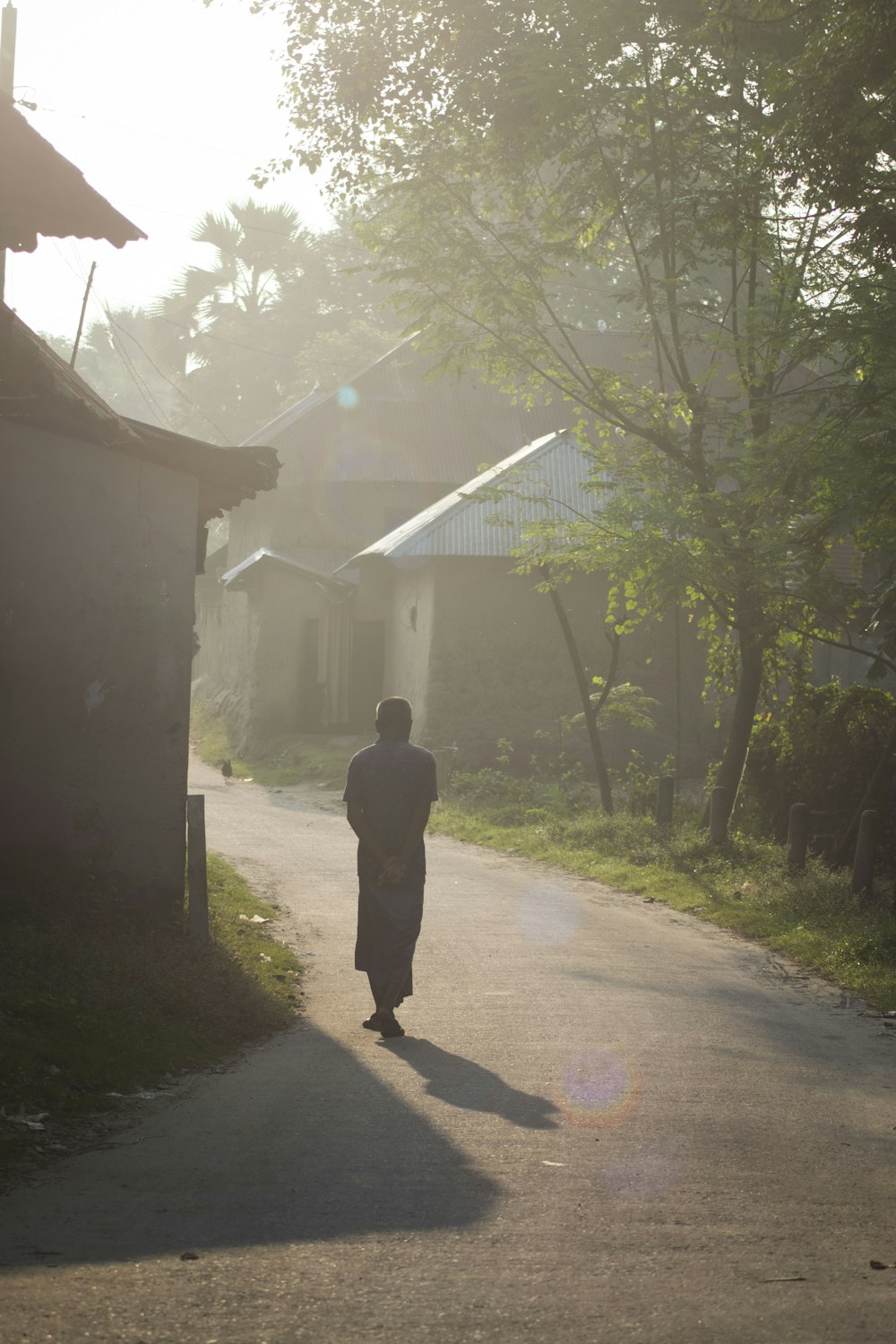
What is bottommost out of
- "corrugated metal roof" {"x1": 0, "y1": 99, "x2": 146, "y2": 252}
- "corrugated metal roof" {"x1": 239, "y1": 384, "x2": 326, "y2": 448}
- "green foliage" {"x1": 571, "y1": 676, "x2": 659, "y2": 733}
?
"green foliage" {"x1": 571, "y1": 676, "x2": 659, "y2": 733}

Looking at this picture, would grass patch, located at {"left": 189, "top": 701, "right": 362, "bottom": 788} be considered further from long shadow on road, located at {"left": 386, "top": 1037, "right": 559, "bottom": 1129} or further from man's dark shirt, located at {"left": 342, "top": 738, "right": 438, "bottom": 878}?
long shadow on road, located at {"left": 386, "top": 1037, "right": 559, "bottom": 1129}

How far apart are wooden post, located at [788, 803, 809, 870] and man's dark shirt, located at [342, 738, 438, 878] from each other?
659cm

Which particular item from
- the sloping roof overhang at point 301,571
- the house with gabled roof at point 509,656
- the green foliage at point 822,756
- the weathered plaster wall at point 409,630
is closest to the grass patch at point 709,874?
the green foliage at point 822,756

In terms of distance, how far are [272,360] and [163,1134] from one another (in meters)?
55.8

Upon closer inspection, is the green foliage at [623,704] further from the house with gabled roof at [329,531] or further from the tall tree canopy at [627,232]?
the house with gabled roof at [329,531]

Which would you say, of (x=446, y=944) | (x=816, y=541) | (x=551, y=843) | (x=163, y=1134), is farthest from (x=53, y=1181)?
(x=551, y=843)

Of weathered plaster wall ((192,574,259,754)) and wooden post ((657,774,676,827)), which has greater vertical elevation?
weathered plaster wall ((192,574,259,754))

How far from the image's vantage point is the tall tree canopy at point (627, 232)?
13.9m

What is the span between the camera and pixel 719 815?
1566cm

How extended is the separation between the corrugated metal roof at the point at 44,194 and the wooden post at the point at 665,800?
1029 centimetres

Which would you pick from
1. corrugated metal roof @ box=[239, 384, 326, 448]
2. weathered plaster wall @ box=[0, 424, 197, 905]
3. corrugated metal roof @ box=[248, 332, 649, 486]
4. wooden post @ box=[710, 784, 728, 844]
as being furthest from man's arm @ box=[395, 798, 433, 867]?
corrugated metal roof @ box=[239, 384, 326, 448]

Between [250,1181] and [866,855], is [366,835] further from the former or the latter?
[866,855]

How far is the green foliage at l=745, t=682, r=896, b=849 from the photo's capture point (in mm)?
14602

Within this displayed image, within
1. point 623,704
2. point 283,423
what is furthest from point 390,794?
point 283,423
